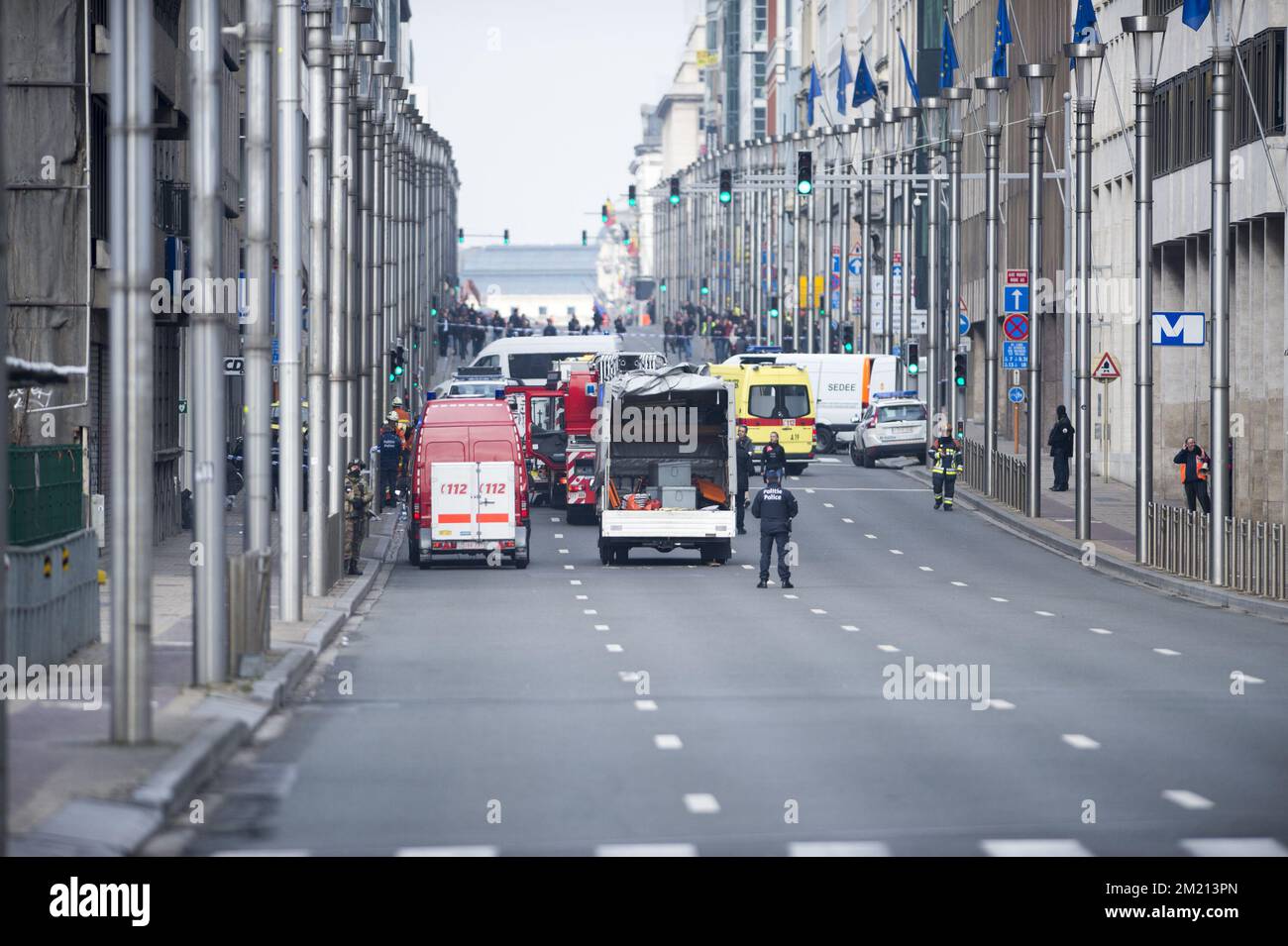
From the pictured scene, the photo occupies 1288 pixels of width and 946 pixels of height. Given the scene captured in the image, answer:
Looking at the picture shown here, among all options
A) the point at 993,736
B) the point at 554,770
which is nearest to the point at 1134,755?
the point at 993,736

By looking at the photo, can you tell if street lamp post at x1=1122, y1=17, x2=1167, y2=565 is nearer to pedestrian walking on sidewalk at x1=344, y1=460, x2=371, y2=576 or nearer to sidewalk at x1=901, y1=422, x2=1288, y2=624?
sidewalk at x1=901, y1=422, x2=1288, y2=624

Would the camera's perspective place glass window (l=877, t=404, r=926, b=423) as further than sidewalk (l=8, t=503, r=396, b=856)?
Yes

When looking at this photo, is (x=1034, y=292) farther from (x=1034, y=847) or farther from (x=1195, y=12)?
(x=1034, y=847)

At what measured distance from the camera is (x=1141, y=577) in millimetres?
35438

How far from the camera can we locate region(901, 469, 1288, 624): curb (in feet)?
98.0

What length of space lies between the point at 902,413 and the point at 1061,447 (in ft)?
35.0

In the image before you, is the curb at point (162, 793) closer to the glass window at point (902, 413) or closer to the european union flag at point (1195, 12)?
the european union flag at point (1195, 12)

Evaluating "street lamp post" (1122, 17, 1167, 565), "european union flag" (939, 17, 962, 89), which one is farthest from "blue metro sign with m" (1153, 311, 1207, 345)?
"european union flag" (939, 17, 962, 89)

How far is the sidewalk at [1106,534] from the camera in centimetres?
3136

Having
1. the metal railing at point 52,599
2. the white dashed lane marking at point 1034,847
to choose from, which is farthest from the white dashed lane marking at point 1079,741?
the metal railing at point 52,599

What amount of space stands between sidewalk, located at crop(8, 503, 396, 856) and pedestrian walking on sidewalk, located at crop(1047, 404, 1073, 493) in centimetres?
3359

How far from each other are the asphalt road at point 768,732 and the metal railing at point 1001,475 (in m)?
17.5

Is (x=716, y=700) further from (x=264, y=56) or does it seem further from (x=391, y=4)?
(x=391, y=4)

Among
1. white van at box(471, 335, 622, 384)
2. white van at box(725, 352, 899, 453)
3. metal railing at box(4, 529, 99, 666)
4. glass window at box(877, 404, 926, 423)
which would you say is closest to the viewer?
metal railing at box(4, 529, 99, 666)
